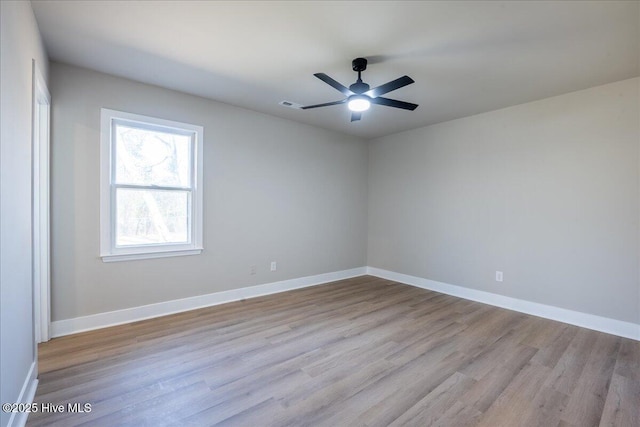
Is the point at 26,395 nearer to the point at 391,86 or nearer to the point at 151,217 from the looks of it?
the point at 151,217

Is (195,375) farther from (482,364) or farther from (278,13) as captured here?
(278,13)

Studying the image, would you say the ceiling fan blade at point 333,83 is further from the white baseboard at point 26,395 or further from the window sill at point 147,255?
the white baseboard at point 26,395

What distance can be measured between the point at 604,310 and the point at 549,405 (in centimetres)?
197

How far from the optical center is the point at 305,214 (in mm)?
4871

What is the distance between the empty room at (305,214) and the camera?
1984 millimetres

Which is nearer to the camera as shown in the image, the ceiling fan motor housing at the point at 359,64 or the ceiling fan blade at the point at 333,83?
the ceiling fan blade at the point at 333,83

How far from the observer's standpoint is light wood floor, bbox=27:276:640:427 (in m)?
1.88

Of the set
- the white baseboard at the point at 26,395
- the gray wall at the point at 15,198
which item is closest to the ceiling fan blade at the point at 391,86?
the gray wall at the point at 15,198

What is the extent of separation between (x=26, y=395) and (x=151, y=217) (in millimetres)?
1932

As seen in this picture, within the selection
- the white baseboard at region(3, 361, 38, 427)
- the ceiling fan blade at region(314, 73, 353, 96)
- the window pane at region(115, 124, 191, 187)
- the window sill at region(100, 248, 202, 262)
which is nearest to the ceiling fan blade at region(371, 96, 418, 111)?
the ceiling fan blade at region(314, 73, 353, 96)

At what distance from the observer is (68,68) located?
290 cm

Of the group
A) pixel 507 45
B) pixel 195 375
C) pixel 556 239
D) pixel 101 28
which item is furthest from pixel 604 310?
pixel 101 28

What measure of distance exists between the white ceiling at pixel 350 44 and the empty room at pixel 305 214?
23mm

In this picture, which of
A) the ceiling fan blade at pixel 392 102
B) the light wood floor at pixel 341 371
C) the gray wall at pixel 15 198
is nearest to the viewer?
the gray wall at pixel 15 198
